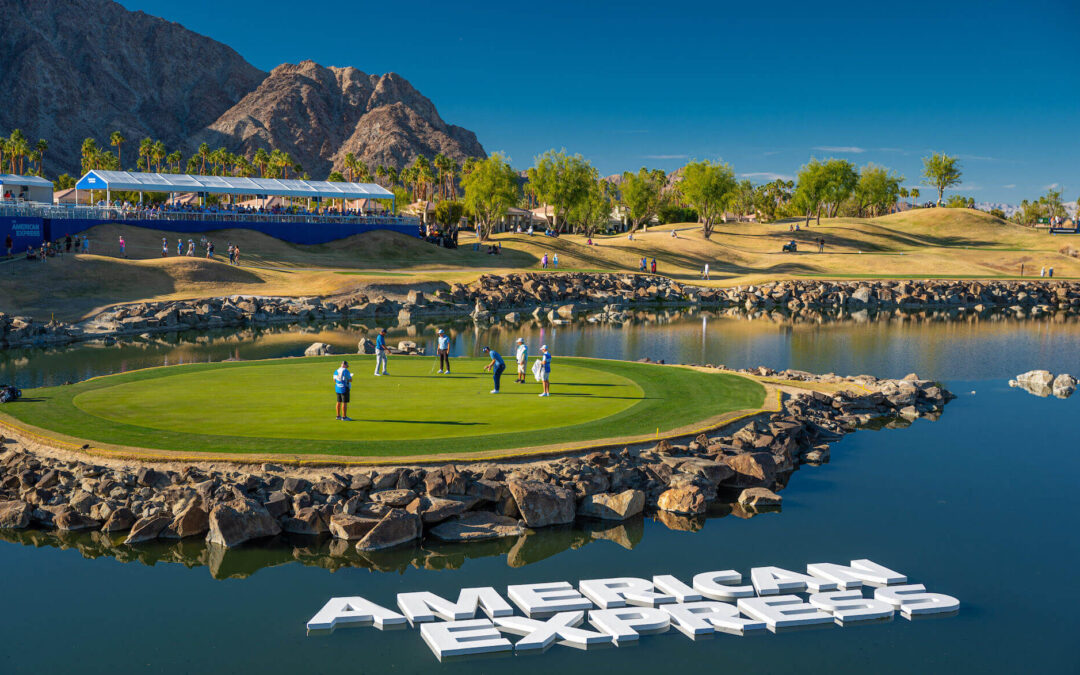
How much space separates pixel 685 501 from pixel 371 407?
11.9 metres

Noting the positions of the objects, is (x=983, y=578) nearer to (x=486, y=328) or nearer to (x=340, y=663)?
(x=340, y=663)

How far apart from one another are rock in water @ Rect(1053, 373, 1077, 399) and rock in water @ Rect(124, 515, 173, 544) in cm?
4109

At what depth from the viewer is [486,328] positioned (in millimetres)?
67875

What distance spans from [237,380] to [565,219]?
11233 cm

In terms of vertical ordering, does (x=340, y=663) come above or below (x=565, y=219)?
below

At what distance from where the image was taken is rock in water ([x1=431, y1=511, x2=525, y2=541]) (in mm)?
22047

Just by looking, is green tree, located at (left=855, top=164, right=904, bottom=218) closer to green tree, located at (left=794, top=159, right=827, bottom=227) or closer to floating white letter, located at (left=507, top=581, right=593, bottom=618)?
green tree, located at (left=794, top=159, right=827, bottom=227)

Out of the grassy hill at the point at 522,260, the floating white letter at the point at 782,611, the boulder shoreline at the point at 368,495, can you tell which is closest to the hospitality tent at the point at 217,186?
the grassy hill at the point at 522,260

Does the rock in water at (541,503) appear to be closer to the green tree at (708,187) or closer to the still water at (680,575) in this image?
the still water at (680,575)

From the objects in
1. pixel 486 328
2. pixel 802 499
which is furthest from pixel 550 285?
pixel 802 499

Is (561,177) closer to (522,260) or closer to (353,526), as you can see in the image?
(522,260)

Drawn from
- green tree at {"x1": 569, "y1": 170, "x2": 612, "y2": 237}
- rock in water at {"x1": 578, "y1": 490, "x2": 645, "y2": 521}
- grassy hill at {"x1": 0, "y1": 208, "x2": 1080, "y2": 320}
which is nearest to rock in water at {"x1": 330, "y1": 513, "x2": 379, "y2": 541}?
rock in water at {"x1": 578, "y1": 490, "x2": 645, "y2": 521}

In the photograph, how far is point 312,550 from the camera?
21344 millimetres

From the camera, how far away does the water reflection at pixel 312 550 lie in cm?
2066
